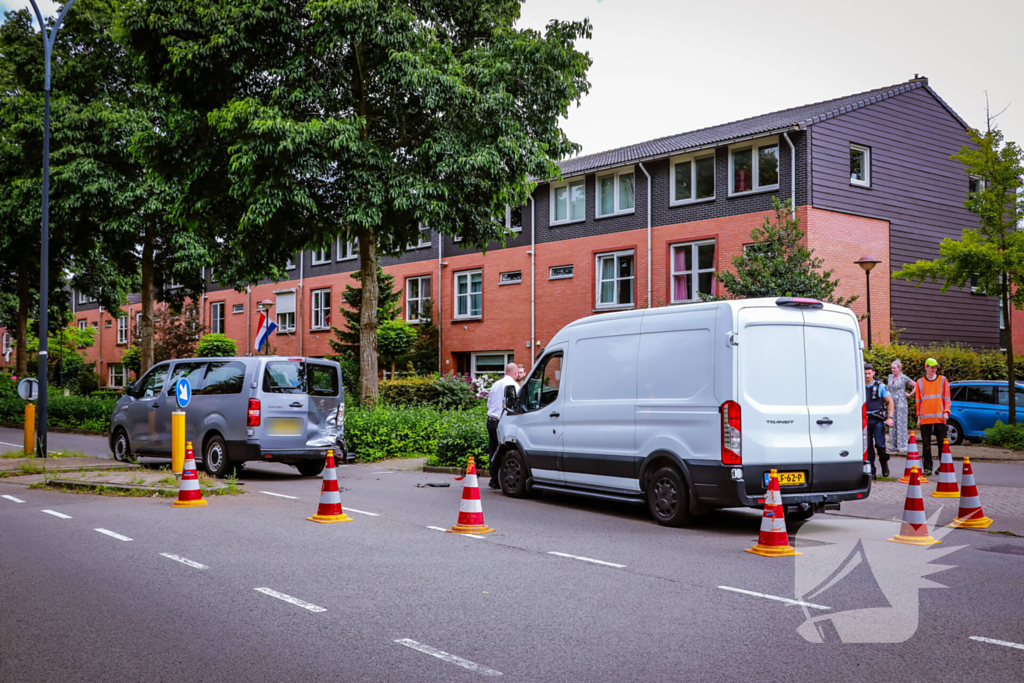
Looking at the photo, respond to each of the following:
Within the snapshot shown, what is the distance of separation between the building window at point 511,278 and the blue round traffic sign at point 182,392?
20060 mm

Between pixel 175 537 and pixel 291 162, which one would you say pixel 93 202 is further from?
pixel 175 537

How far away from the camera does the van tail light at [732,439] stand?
898 centimetres

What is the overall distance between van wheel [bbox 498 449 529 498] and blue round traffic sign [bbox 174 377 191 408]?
518 centimetres

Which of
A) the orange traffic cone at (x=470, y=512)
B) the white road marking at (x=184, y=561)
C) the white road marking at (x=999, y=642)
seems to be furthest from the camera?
the orange traffic cone at (x=470, y=512)

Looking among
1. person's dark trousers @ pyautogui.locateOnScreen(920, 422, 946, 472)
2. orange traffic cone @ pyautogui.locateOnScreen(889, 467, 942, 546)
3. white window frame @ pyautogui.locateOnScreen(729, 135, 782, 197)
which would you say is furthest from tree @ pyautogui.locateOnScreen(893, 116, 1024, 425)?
orange traffic cone @ pyautogui.locateOnScreen(889, 467, 942, 546)

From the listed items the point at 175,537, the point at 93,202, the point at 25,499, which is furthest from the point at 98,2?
the point at 175,537

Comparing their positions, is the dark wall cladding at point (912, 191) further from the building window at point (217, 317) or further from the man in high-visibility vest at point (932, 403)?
the building window at point (217, 317)

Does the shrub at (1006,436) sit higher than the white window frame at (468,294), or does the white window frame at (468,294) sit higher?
the white window frame at (468,294)

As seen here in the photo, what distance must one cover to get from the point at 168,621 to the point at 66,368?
5758 cm

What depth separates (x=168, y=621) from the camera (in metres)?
5.62

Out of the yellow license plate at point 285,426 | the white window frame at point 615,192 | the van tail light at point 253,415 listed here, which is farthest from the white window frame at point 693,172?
the van tail light at point 253,415

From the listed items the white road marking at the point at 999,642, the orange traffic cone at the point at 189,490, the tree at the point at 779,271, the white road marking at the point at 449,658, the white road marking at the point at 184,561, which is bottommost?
the white road marking at the point at 999,642

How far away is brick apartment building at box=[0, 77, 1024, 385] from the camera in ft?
87.1

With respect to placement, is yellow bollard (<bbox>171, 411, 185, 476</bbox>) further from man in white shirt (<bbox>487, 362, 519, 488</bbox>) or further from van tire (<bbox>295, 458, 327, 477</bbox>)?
man in white shirt (<bbox>487, 362, 519, 488</bbox>)
